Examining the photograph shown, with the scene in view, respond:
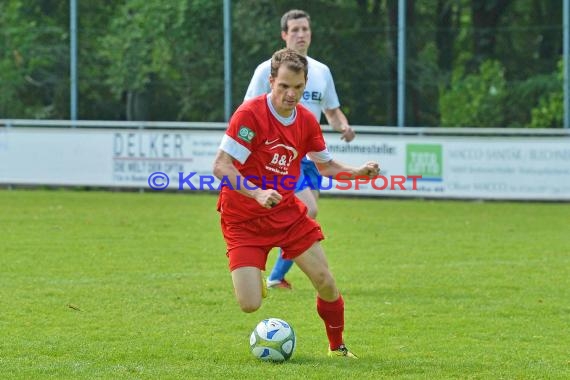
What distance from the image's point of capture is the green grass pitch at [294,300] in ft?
22.4

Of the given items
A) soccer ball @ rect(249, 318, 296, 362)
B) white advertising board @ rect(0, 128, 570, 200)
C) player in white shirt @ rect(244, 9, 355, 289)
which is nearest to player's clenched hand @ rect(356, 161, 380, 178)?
soccer ball @ rect(249, 318, 296, 362)

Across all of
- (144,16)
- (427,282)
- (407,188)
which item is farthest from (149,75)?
(427,282)

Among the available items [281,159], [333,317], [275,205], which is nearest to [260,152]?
[281,159]

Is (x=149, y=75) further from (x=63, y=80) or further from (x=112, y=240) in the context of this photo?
(x=112, y=240)

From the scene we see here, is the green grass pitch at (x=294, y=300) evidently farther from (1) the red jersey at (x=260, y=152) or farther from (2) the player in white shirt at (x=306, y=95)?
(1) the red jersey at (x=260, y=152)

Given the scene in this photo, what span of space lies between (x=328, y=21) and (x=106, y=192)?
496 centimetres

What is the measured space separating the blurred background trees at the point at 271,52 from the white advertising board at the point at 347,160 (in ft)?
5.40

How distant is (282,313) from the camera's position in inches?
343

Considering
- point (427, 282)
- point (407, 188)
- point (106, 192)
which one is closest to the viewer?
point (427, 282)

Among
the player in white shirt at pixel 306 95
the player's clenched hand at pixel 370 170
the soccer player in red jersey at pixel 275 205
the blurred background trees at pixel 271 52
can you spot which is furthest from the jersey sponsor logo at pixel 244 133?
the blurred background trees at pixel 271 52

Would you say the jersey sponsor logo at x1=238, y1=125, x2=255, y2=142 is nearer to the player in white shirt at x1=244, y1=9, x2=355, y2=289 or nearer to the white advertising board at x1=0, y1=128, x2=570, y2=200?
the player in white shirt at x1=244, y1=9, x2=355, y2=289

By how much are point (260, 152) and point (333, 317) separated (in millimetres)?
A: 1031

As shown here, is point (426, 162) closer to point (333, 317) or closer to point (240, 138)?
point (333, 317)

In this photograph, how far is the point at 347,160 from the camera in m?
19.2
